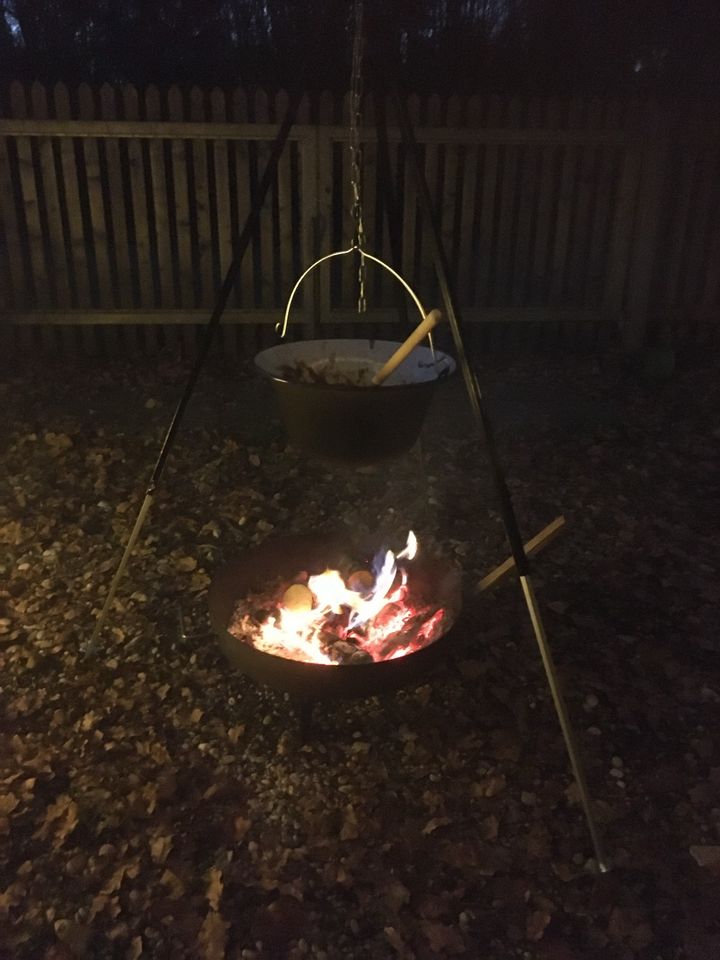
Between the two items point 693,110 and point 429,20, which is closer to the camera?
point 693,110

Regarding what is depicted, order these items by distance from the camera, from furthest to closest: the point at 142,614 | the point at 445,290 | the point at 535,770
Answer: the point at 142,614 → the point at 535,770 → the point at 445,290

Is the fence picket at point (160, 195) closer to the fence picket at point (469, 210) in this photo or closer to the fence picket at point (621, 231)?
the fence picket at point (469, 210)

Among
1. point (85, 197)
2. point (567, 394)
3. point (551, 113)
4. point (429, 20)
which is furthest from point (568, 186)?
point (429, 20)

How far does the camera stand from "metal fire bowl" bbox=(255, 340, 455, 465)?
2.38 meters

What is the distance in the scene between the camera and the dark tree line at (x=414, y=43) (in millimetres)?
11164

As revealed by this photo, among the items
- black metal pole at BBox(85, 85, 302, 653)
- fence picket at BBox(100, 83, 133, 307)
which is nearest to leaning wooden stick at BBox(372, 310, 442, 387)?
black metal pole at BBox(85, 85, 302, 653)

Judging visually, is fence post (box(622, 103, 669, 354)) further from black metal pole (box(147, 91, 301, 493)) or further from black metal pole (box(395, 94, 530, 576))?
black metal pole (box(395, 94, 530, 576))

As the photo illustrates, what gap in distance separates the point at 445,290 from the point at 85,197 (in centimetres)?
591

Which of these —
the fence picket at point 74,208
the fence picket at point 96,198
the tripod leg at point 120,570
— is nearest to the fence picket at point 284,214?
the fence picket at point 96,198

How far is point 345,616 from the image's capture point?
9.46 feet

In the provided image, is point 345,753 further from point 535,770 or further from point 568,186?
point 568,186

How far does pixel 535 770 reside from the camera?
2.71m

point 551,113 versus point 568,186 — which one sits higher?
point 551,113

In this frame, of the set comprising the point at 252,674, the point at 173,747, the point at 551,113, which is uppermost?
the point at 551,113
